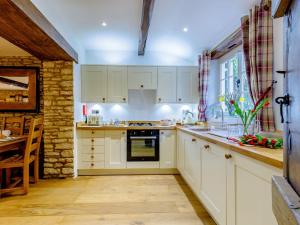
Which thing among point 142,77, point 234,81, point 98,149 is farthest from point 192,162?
point 142,77

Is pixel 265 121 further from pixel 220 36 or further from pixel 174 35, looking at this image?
pixel 174 35

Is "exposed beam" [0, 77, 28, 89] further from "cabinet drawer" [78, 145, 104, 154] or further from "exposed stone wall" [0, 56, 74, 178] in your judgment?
"cabinet drawer" [78, 145, 104, 154]

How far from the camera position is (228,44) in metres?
3.36

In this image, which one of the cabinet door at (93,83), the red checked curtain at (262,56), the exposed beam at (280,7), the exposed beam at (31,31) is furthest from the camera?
the cabinet door at (93,83)

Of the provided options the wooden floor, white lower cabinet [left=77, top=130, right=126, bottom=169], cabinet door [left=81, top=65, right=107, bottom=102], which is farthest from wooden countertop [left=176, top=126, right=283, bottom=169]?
cabinet door [left=81, top=65, right=107, bottom=102]

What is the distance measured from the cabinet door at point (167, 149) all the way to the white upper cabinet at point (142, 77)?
40.6 inches

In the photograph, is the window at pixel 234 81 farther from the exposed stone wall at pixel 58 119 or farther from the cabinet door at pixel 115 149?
the exposed stone wall at pixel 58 119

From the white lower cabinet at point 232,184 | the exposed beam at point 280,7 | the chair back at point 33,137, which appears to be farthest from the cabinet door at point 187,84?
the exposed beam at point 280,7

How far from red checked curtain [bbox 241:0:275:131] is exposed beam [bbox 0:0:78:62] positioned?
2223 millimetres

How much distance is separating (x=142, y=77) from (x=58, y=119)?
1.78 meters

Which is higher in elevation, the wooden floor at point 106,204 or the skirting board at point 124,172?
the skirting board at point 124,172

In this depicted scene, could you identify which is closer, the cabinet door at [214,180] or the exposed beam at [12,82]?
the cabinet door at [214,180]

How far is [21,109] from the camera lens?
13.1 feet

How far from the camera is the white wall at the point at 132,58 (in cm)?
462
